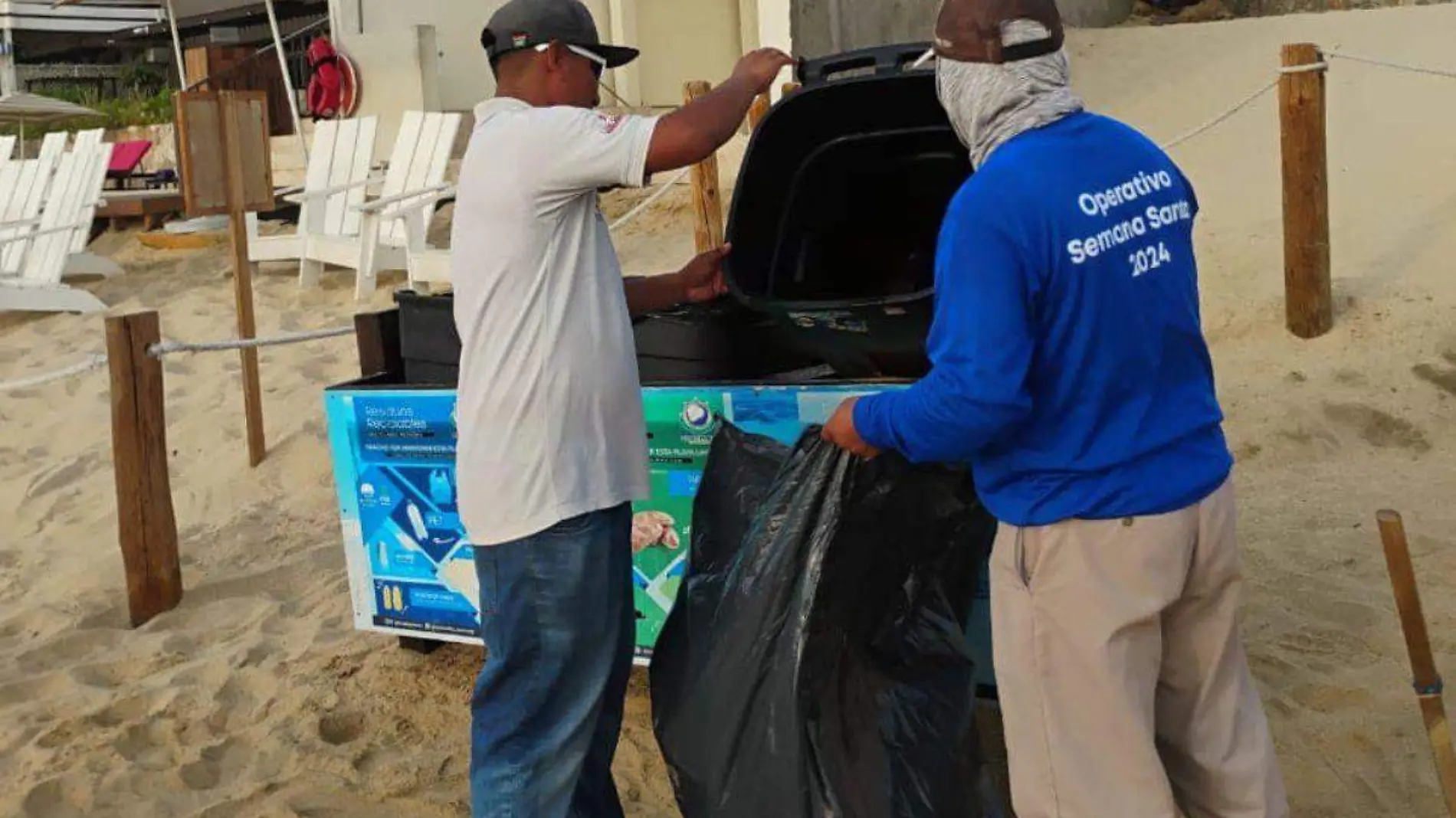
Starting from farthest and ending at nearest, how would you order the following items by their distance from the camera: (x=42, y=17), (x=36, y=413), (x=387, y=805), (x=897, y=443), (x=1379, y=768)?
1. (x=42, y=17)
2. (x=36, y=413)
3. (x=387, y=805)
4. (x=1379, y=768)
5. (x=897, y=443)

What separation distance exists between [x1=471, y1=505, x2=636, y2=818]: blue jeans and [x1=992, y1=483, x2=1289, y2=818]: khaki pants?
26.5 inches

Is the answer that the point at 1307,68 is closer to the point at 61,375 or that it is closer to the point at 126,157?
the point at 61,375

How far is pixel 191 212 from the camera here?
565 centimetres

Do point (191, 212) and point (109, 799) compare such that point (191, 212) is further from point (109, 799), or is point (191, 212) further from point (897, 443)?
point (897, 443)

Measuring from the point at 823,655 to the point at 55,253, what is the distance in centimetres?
889

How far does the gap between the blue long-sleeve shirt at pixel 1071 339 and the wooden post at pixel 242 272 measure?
A: 13.9 feet

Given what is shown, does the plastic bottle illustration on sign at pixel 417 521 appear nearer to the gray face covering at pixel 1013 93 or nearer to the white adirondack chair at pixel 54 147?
the gray face covering at pixel 1013 93

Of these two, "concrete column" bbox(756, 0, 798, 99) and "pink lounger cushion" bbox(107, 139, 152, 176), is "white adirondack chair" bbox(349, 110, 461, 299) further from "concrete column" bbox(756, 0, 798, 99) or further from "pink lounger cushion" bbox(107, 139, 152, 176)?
"pink lounger cushion" bbox(107, 139, 152, 176)

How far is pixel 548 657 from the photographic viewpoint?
8.11 feet

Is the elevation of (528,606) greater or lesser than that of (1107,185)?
lesser

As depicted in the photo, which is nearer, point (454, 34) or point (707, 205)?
point (707, 205)

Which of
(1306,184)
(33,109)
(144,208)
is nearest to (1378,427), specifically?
(1306,184)

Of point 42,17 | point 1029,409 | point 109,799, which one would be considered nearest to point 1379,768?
point 1029,409

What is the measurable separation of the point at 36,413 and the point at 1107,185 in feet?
21.4
